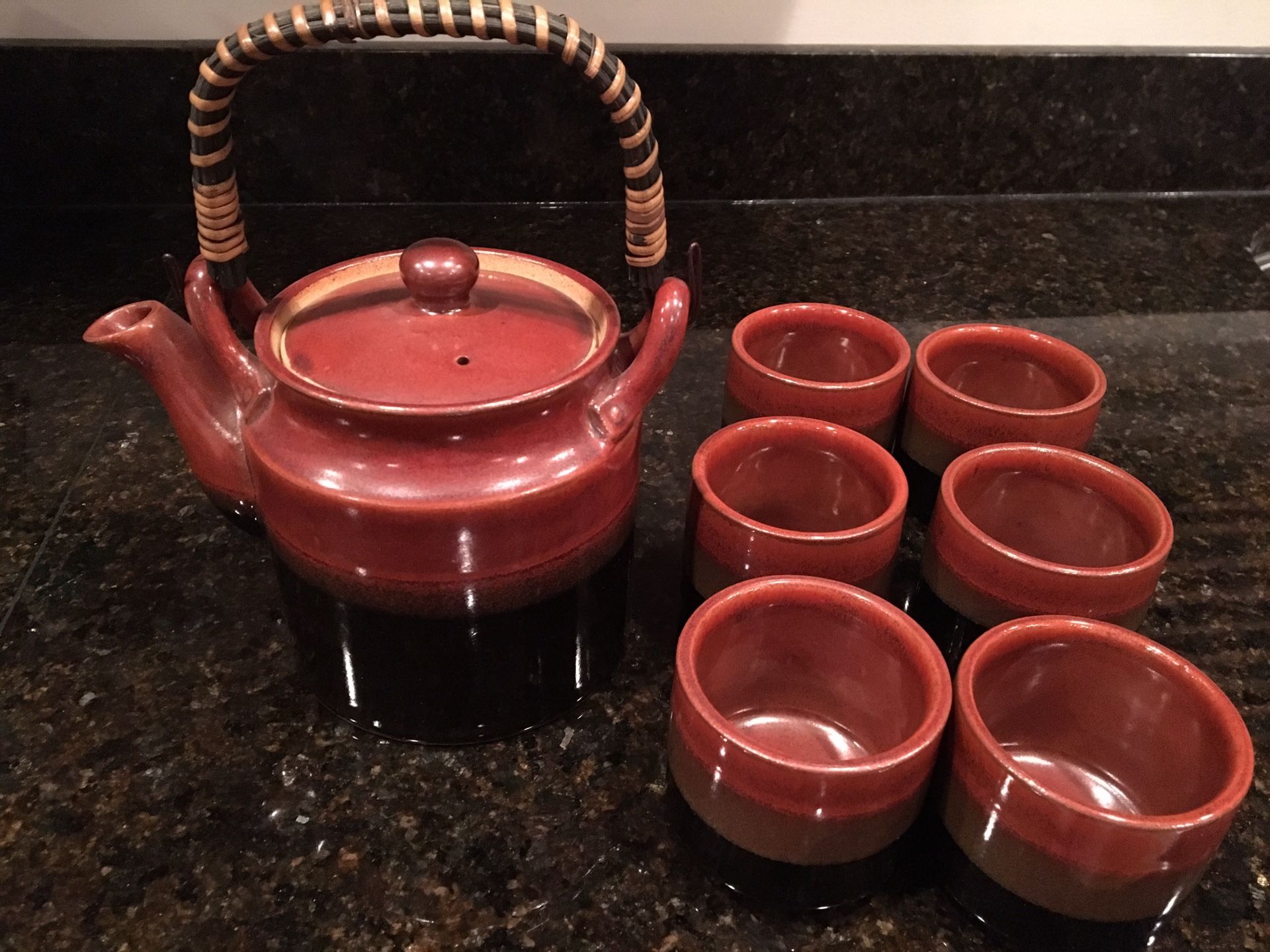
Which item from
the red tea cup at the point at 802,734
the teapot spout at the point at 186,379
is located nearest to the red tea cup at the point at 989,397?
the red tea cup at the point at 802,734

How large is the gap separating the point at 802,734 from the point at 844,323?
325mm

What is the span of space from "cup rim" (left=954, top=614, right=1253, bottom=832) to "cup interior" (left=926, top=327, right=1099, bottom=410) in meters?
0.25

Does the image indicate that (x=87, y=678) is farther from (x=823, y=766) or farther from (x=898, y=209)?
(x=898, y=209)

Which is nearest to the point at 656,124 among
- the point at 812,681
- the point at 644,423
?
the point at 644,423

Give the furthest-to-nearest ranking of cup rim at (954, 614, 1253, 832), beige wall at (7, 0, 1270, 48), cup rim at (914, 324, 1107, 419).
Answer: beige wall at (7, 0, 1270, 48)
cup rim at (914, 324, 1107, 419)
cup rim at (954, 614, 1253, 832)

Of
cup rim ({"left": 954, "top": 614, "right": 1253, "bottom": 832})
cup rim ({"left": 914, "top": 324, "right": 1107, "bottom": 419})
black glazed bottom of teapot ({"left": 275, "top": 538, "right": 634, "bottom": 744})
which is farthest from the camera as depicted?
cup rim ({"left": 914, "top": 324, "right": 1107, "bottom": 419})

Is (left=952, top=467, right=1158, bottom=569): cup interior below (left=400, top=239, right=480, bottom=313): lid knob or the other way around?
below

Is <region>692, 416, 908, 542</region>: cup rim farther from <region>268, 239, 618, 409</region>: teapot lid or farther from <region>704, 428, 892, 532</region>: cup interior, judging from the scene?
<region>268, 239, 618, 409</region>: teapot lid

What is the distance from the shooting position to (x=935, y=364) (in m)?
0.73

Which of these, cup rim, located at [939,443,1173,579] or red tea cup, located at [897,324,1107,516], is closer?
cup rim, located at [939,443,1173,579]

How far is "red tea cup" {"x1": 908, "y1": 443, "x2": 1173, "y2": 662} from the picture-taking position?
1.68 ft

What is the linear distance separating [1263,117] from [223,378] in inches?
48.3

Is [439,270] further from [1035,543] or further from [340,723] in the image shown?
[1035,543]

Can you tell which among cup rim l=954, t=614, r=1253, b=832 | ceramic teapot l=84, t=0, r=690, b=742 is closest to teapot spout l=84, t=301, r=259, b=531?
ceramic teapot l=84, t=0, r=690, b=742
